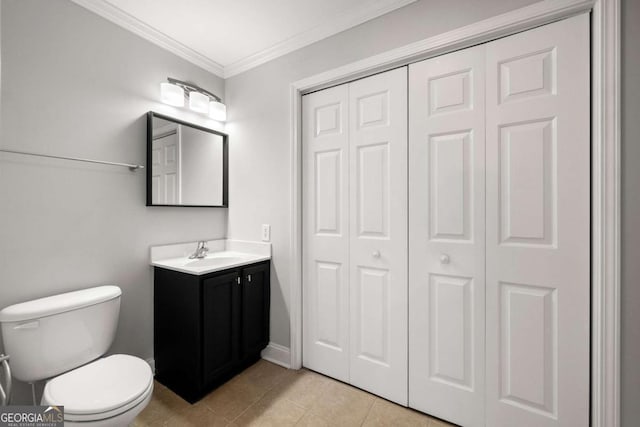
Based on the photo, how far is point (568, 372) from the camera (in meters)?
1.25

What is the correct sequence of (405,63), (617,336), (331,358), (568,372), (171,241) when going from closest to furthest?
1. (617,336)
2. (568,372)
3. (405,63)
4. (331,358)
5. (171,241)

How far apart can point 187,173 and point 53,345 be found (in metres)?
1.29

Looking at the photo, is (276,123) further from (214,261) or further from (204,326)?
(204,326)

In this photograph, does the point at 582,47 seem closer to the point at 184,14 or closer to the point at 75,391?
the point at 184,14

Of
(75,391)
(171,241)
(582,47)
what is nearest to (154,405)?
(75,391)

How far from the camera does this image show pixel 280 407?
5.37 ft

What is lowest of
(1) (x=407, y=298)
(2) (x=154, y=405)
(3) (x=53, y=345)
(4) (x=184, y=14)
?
(2) (x=154, y=405)

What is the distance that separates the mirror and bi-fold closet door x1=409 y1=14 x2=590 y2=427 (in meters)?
1.61

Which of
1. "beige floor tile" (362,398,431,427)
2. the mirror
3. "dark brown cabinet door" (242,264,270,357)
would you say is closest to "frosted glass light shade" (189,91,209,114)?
the mirror

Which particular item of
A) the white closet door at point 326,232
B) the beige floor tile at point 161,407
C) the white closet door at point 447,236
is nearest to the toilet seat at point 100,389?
the beige floor tile at point 161,407

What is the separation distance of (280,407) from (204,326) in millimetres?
672

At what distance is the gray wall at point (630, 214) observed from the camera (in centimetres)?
112

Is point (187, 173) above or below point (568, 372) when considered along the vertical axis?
above

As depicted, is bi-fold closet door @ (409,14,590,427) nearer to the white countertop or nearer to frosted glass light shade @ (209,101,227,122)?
the white countertop
